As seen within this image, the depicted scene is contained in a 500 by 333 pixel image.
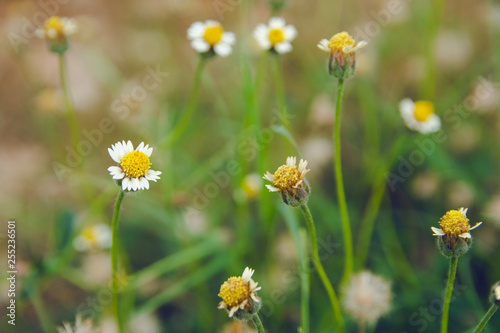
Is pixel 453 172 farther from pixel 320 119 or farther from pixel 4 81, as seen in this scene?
pixel 4 81

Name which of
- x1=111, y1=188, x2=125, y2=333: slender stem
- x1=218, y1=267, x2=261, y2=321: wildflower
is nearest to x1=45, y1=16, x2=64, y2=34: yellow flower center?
x1=111, y1=188, x2=125, y2=333: slender stem

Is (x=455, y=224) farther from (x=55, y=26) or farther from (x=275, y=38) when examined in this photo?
(x=55, y=26)

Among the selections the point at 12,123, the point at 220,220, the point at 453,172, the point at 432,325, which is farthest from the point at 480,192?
the point at 12,123

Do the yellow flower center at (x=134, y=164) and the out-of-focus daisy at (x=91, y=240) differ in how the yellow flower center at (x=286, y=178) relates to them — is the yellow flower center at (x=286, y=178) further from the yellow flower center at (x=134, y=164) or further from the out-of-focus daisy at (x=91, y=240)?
the out-of-focus daisy at (x=91, y=240)
